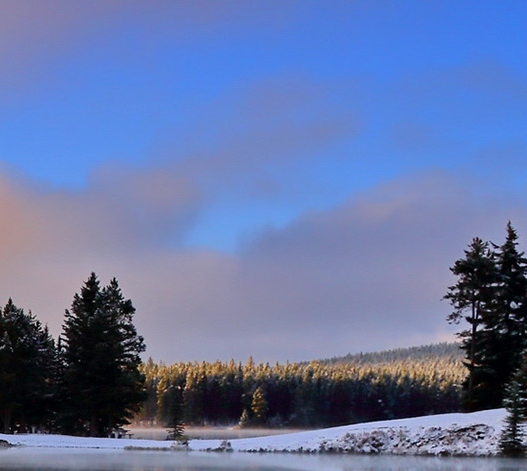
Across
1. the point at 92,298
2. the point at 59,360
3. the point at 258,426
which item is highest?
the point at 92,298

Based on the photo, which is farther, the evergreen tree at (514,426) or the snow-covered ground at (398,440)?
the snow-covered ground at (398,440)

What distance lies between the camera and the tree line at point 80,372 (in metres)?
60.7

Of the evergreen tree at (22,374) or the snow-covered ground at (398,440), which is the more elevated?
the evergreen tree at (22,374)

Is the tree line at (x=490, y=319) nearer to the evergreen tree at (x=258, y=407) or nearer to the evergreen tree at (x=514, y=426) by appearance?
the evergreen tree at (x=514, y=426)

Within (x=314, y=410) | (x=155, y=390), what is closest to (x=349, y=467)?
(x=314, y=410)

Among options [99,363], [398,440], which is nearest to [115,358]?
[99,363]

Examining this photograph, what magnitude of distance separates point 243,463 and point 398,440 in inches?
480

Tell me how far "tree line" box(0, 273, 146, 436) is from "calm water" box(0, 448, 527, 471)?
18.8 metres

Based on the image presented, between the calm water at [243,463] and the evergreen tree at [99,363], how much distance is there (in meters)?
18.5

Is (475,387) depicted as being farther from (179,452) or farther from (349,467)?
(349,467)

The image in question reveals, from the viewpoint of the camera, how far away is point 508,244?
2286 inches

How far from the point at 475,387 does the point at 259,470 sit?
29.3 m

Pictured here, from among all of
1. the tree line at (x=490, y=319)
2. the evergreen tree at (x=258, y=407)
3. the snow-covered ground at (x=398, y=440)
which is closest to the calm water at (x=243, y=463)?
the snow-covered ground at (x=398, y=440)

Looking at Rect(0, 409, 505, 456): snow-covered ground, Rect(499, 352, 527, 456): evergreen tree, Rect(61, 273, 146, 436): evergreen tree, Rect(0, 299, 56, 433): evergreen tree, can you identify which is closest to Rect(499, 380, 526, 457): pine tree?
Rect(499, 352, 527, 456): evergreen tree
